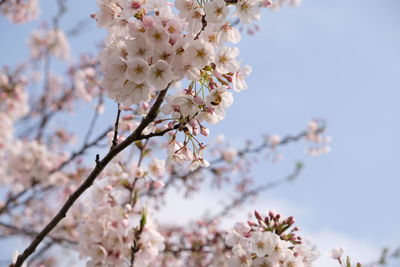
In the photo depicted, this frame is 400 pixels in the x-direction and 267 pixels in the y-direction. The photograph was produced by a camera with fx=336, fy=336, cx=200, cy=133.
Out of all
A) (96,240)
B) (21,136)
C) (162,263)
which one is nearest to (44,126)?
(21,136)

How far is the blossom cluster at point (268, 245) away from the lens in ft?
7.27

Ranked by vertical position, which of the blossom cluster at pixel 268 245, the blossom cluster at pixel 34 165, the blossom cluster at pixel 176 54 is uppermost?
the blossom cluster at pixel 34 165

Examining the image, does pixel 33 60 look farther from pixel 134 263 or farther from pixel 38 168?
pixel 134 263

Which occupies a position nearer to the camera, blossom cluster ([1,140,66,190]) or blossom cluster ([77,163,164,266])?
blossom cluster ([77,163,164,266])

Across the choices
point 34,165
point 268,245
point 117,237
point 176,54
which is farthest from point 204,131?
point 34,165

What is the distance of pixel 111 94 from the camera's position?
169 centimetres

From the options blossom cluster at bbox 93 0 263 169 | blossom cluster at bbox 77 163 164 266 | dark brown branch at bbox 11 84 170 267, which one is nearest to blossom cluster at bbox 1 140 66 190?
blossom cluster at bbox 77 163 164 266

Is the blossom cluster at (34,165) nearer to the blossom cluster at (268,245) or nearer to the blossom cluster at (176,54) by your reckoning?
the blossom cluster at (268,245)

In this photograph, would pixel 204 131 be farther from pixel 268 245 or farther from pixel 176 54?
pixel 268 245

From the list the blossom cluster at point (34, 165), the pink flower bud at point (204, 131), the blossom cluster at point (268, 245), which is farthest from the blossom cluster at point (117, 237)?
the blossom cluster at point (34, 165)

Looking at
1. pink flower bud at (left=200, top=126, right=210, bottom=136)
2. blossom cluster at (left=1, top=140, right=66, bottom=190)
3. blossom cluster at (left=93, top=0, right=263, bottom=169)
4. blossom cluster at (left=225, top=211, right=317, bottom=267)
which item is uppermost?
blossom cluster at (left=1, top=140, right=66, bottom=190)

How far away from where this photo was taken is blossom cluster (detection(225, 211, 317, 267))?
2215mm

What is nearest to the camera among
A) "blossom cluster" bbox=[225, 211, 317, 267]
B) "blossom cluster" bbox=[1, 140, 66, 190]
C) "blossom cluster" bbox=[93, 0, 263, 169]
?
"blossom cluster" bbox=[93, 0, 263, 169]

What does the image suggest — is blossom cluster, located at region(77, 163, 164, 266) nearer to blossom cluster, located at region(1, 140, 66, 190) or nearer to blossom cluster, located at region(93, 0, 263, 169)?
blossom cluster, located at region(93, 0, 263, 169)
